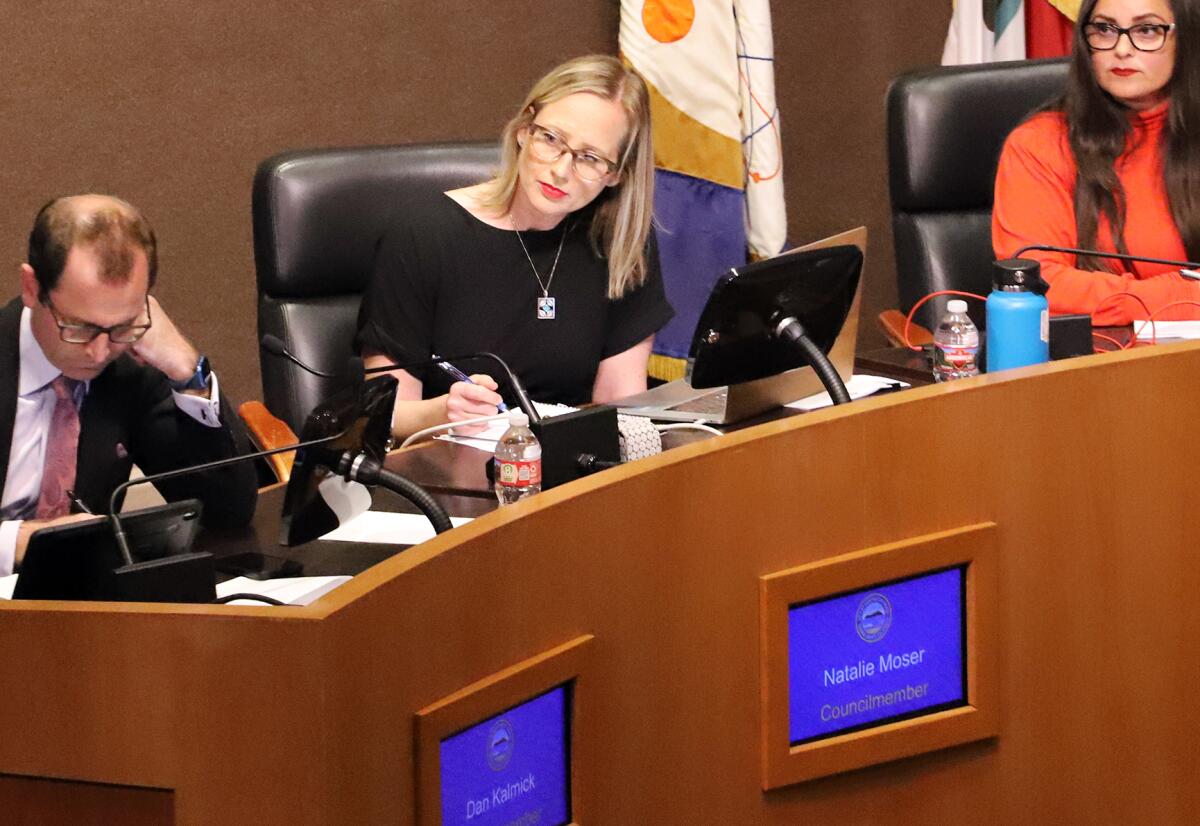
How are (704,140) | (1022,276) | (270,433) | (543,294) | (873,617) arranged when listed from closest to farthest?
(873,617), (1022,276), (270,433), (543,294), (704,140)

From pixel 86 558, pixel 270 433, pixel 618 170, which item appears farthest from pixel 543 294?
pixel 86 558

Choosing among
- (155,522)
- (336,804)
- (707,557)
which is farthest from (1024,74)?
(336,804)

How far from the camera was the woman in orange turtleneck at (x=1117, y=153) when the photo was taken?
2.85 m

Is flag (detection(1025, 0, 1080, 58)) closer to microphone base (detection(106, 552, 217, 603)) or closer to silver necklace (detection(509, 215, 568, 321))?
silver necklace (detection(509, 215, 568, 321))

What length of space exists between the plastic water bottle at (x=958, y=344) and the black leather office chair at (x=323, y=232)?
793 mm

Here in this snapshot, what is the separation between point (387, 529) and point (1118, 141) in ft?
5.56

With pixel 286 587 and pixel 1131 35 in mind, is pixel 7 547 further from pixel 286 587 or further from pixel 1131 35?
pixel 1131 35

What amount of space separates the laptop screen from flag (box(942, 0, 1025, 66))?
2.06 metres

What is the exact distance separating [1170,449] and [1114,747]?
1.11ft

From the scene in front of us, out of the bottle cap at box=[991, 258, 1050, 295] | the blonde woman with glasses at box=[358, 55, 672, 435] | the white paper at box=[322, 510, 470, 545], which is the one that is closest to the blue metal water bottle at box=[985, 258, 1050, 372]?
the bottle cap at box=[991, 258, 1050, 295]

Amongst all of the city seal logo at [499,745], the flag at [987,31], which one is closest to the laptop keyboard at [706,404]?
the city seal logo at [499,745]

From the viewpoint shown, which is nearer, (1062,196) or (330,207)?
(330,207)

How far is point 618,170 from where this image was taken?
8.40 feet

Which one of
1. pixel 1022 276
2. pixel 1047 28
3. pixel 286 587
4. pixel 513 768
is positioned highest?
pixel 1047 28
